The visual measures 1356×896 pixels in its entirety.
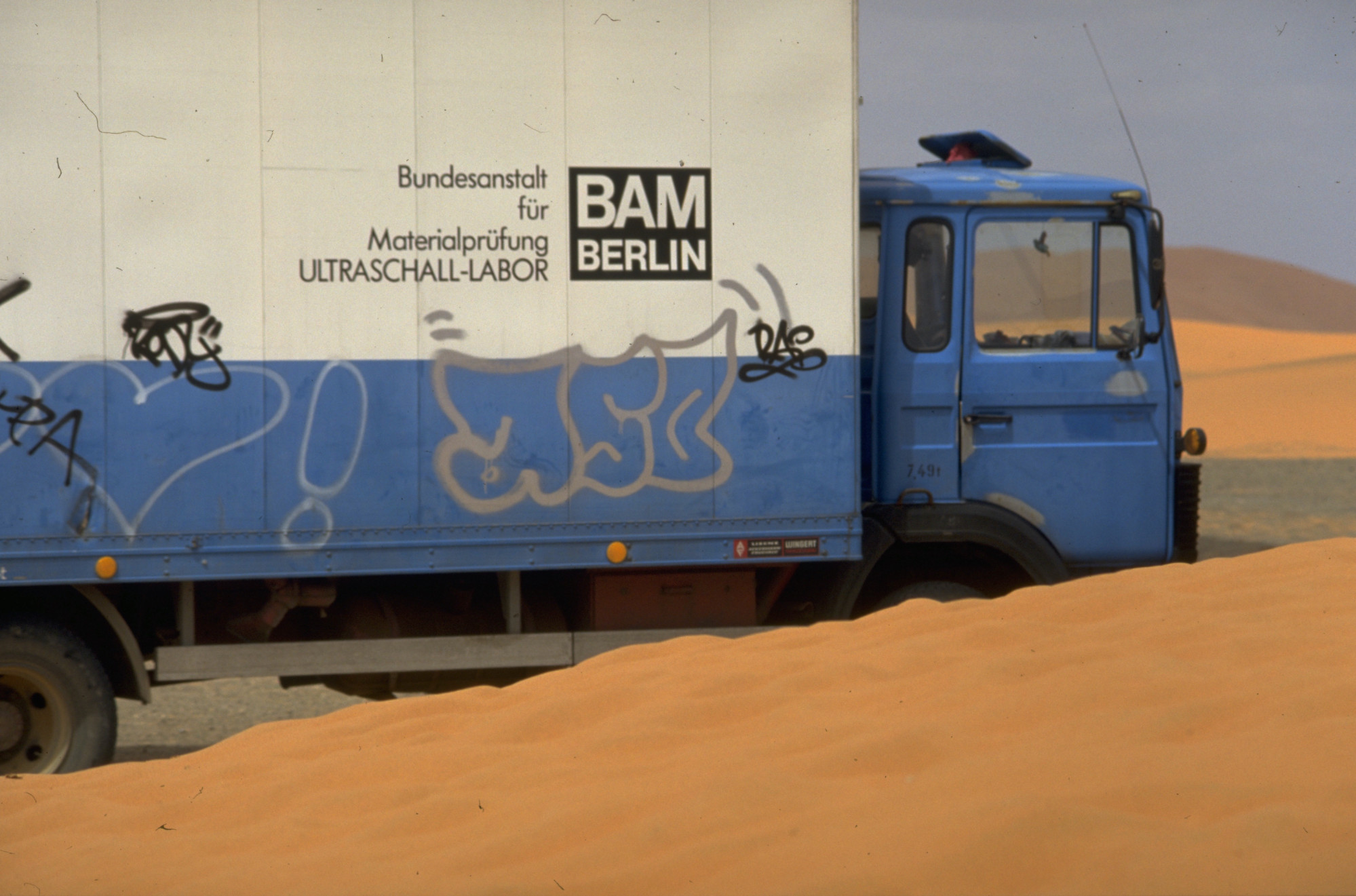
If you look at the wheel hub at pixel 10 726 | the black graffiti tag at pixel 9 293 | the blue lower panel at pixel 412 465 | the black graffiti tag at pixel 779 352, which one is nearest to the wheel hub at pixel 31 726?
the wheel hub at pixel 10 726

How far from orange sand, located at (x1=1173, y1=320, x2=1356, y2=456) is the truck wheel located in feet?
66.3

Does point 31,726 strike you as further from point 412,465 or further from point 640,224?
point 640,224

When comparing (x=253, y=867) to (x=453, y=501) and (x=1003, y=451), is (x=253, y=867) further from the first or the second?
(x=1003, y=451)

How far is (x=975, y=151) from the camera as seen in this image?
6.59 m

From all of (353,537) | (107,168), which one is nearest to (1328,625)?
(353,537)

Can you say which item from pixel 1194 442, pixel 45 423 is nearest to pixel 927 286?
pixel 1194 442

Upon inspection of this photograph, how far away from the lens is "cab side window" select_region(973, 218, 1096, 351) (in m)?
5.97

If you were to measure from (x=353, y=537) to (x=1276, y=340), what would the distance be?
58.0m

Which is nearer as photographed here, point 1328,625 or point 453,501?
point 1328,625

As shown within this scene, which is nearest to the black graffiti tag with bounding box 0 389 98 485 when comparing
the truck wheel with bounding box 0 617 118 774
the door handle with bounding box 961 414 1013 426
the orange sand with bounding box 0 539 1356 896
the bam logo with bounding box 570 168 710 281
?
the truck wheel with bounding box 0 617 118 774

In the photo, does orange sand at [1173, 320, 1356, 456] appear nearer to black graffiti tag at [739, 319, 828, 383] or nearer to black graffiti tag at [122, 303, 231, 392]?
black graffiti tag at [739, 319, 828, 383]

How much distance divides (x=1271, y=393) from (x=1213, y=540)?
85.3 feet

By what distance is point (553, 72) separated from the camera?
5.35 m

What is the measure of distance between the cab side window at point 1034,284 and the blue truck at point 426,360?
0.29 metres
